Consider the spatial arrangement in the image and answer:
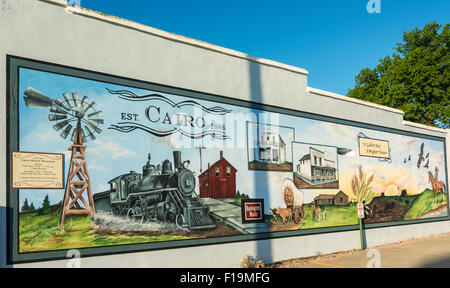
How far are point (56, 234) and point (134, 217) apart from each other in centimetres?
183

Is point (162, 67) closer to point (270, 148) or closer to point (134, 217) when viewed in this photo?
point (134, 217)

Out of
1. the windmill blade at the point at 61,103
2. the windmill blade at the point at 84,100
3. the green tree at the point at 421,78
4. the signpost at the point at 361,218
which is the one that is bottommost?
the signpost at the point at 361,218

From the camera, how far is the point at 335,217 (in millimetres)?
15719

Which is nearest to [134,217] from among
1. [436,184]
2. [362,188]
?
[362,188]

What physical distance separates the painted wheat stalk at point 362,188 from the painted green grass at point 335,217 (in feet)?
1.80

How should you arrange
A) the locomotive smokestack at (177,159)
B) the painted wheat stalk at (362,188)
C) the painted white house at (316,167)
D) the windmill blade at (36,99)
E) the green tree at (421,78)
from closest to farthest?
the windmill blade at (36,99)
the locomotive smokestack at (177,159)
the painted white house at (316,167)
the painted wheat stalk at (362,188)
the green tree at (421,78)

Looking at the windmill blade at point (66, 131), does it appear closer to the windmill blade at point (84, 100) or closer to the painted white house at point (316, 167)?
the windmill blade at point (84, 100)

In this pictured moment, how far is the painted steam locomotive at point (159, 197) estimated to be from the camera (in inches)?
394

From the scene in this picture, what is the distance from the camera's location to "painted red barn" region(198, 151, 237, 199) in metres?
11.8

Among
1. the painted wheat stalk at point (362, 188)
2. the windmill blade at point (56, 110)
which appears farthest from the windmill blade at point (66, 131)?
the painted wheat stalk at point (362, 188)

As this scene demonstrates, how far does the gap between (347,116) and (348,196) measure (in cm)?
306

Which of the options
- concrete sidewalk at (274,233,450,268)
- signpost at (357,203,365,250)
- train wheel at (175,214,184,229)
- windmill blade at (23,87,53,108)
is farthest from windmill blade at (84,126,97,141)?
signpost at (357,203,365,250)

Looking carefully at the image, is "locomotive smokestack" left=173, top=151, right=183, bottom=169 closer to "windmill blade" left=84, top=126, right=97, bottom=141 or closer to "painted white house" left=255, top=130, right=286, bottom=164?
"windmill blade" left=84, top=126, right=97, bottom=141
